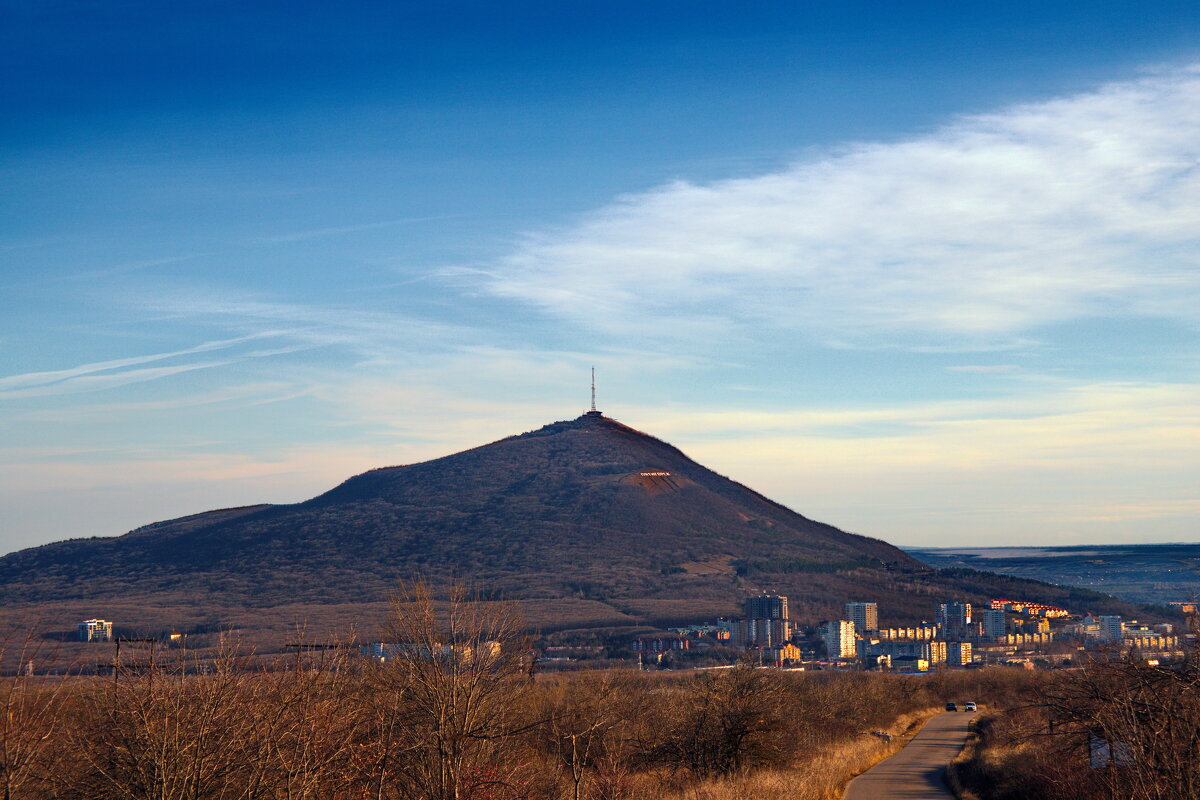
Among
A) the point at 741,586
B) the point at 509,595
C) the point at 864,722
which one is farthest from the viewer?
the point at 741,586

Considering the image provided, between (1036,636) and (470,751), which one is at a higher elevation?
(470,751)

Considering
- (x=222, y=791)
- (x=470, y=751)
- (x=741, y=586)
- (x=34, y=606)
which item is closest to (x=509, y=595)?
(x=741, y=586)

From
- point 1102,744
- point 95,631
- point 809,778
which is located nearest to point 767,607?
point 95,631

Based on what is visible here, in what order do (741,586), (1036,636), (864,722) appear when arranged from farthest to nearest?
(741,586), (1036,636), (864,722)

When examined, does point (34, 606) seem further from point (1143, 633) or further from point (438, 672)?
point (438, 672)

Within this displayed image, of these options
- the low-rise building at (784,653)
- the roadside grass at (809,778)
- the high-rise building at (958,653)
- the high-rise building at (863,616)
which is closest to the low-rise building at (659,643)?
the low-rise building at (784,653)

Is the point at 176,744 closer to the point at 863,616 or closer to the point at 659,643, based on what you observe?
the point at 659,643

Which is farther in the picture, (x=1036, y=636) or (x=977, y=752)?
(x=1036, y=636)
